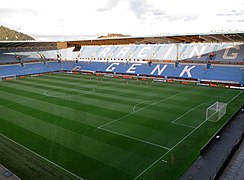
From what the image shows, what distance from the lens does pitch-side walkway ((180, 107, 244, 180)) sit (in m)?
11.6

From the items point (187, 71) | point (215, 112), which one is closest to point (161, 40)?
point (187, 71)

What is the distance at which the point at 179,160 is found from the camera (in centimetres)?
1323

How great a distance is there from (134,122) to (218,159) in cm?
765

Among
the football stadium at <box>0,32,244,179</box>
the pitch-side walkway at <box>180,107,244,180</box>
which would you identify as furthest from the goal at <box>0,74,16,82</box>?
the pitch-side walkway at <box>180,107,244,180</box>

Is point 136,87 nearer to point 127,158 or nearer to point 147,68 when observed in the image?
point 147,68

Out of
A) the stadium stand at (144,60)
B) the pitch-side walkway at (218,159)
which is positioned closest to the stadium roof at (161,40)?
the stadium stand at (144,60)

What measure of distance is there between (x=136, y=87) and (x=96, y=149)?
19.8 m

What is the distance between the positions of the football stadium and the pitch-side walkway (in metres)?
0.07

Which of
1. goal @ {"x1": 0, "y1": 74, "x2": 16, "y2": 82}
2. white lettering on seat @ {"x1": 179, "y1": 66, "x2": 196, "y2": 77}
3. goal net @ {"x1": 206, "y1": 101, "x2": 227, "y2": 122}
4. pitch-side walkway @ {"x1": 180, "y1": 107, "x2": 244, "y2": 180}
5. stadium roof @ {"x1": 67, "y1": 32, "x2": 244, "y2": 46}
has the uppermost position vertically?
stadium roof @ {"x1": 67, "y1": 32, "x2": 244, "y2": 46}

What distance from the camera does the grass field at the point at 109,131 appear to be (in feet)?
41.6

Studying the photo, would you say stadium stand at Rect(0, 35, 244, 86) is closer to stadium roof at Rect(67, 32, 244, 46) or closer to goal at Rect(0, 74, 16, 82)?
goal at Rect(0, 74, 16, 82)

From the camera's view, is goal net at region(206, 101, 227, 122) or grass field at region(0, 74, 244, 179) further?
goal net at region(206, 101, 227, 122)

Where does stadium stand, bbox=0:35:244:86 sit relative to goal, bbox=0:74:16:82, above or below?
above

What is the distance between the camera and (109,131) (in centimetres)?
1733
